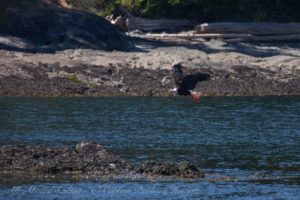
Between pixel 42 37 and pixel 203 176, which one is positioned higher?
pixel 42 37

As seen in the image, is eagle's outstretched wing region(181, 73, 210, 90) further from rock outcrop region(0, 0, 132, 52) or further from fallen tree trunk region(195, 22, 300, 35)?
fallen tree trunk region(195, 22, 300, 35)

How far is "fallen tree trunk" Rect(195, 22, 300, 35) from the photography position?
44625 mm

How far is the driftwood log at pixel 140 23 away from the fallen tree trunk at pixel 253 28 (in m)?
1.62

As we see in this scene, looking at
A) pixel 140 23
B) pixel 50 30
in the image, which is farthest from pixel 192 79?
pixel 140 23

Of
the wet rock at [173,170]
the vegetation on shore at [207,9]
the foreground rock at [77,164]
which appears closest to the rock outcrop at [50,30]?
the vegetation on shore at [207,9]

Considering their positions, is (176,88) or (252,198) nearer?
(252,198)

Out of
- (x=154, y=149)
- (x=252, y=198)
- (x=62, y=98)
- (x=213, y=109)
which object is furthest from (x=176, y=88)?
(x=62, y=98)

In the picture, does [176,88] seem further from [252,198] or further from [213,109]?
[213,109]

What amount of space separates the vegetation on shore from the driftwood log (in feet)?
1.90

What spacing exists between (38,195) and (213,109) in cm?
1750

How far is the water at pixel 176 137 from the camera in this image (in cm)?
1470

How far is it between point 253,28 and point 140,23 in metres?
8.22

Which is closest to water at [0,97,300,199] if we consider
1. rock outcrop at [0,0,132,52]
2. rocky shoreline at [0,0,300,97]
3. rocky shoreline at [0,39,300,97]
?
rocky shoreline at [0,39,300,97]

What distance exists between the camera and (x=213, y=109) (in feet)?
101
